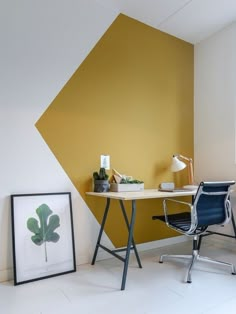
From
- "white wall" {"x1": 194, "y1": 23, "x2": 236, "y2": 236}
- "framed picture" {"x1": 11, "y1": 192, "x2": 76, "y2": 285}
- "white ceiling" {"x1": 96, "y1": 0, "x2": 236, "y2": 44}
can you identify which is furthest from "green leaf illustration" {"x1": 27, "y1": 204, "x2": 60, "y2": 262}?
"white ceiling" {"x1": 96, "y1": 0, "x2": 236, "y2": 44}

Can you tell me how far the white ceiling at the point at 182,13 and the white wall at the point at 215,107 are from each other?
219mm

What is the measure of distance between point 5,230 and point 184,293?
1.53 metres

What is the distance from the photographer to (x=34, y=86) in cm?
228

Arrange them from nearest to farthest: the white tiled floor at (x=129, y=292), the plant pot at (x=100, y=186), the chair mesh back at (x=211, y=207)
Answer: the white tiled floor at (x=129, y=292), the chair mesh back at (x=211, y=207), the plant pot at (x=100, y=186)

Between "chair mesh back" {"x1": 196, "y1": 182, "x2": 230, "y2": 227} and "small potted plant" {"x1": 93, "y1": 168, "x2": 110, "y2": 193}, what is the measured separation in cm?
87

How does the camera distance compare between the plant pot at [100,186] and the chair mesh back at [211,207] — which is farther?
the plant pot at [100,186]

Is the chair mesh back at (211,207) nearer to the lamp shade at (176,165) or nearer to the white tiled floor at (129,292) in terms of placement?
the white tiled floor at (129,292)

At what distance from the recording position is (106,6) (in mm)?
2676

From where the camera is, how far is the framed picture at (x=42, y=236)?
2092 mm

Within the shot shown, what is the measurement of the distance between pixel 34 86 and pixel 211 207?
1955 millimetres

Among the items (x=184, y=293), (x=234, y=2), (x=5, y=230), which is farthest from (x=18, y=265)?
(x=234, y=2)

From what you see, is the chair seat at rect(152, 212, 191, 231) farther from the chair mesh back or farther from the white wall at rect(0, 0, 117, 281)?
the white wall at rect(0, 0, 117, 281)

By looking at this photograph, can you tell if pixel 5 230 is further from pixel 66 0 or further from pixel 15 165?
pixel 66 0

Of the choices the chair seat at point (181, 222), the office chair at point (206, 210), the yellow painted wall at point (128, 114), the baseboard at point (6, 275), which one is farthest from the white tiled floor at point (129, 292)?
the yellow painted wall at point (128, 114)
